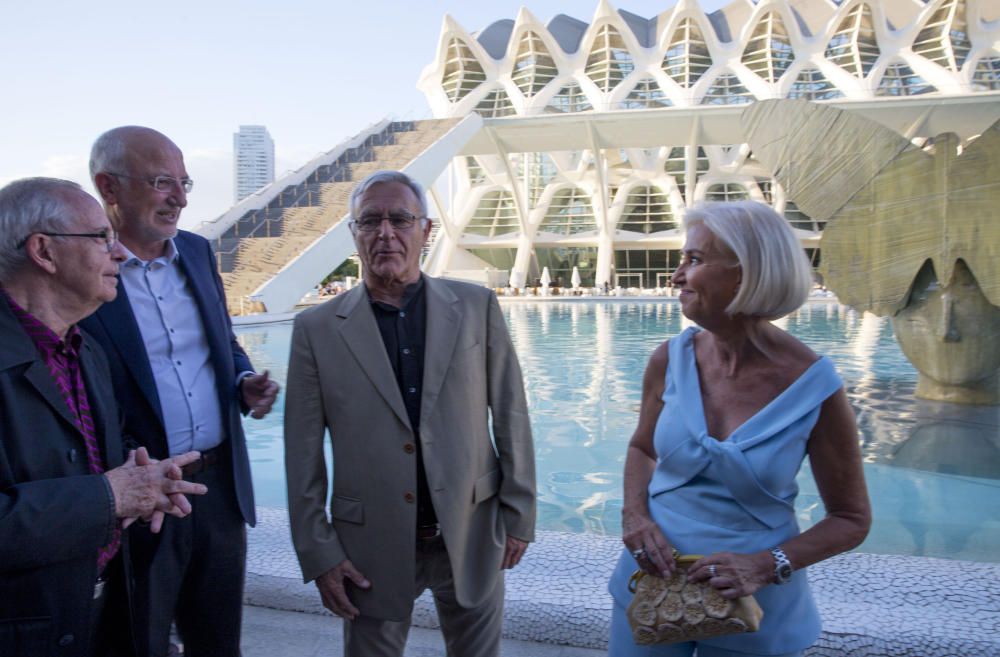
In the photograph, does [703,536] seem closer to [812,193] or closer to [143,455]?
[143,455]

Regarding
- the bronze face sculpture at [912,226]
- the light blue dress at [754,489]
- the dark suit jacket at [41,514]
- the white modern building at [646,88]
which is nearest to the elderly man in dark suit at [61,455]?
the dark suit jacket at [41,514]

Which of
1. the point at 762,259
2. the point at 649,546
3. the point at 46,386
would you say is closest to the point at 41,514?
the point at 46,386

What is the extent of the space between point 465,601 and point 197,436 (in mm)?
876

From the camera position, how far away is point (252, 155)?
452ft

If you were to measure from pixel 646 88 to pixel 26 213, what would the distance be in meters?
50.1

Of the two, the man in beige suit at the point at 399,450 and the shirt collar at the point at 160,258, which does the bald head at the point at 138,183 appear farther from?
the man in beige suit at the point at 399,450

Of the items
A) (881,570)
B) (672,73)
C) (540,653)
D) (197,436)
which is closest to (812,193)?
(881,570)

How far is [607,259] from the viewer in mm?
41562

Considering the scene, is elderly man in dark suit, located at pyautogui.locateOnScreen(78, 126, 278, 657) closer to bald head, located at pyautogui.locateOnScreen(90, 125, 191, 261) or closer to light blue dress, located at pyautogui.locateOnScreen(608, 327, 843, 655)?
bald head, located at pyautogui.locateOnScreen(90, 125, 191, 261)

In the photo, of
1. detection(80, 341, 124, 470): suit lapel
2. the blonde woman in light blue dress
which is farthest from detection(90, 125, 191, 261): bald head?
the blonde woman in light blue dress

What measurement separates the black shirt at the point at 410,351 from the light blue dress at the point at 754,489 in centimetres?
59

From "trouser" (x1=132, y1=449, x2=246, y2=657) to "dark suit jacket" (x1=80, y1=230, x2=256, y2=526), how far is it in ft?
0.20

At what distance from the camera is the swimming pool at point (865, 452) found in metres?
4.19

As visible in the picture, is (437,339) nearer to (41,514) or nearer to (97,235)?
(97,235)
